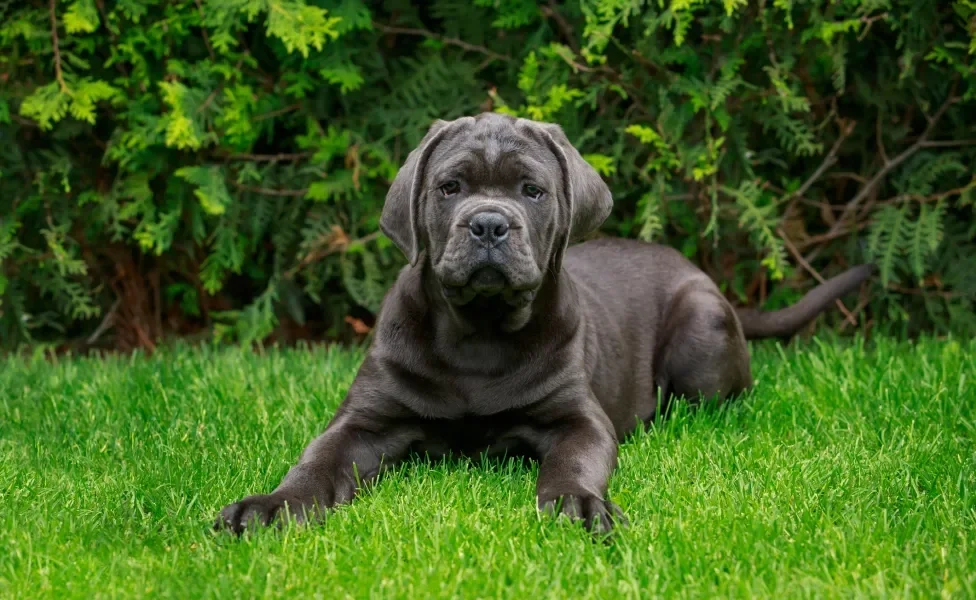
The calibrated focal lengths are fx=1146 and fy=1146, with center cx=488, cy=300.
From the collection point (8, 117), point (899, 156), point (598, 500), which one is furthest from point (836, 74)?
point (8, 117)

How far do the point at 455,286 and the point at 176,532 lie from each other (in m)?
1.15

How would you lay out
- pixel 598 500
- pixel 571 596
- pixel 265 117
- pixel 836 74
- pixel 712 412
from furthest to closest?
pixel 265 117, pixel 836 74, pixel 712 412, pixel 598 500, pixel 571 596

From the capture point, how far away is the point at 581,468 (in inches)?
134

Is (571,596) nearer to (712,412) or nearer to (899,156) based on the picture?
(712,412)

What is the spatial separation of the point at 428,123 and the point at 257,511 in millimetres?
3071

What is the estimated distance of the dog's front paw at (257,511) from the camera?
3018mm

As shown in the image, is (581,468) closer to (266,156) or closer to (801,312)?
(801,312)

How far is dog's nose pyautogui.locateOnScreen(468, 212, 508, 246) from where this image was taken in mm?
3494

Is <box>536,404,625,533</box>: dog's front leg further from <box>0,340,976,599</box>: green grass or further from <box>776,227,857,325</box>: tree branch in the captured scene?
<box>776,227,857,325</box>: tree branch

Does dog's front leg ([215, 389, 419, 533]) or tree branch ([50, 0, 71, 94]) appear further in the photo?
tree branch ([50, 0, 71, 94])

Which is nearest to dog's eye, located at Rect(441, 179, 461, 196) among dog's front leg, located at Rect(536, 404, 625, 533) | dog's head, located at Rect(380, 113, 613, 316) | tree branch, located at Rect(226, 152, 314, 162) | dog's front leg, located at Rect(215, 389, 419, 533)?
dog's head, located at Rect(380, 113, 613, 316)

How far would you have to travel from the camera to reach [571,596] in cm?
259

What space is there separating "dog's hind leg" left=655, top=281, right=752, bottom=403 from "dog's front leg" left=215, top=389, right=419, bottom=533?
135 centimetres

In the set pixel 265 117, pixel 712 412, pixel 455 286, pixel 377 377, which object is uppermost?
pixel 265 117
